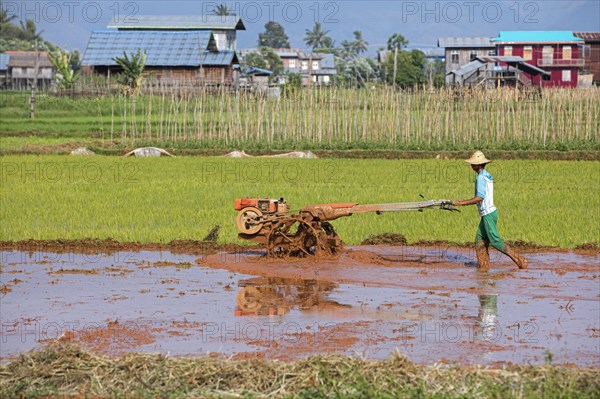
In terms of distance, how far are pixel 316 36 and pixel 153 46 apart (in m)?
105

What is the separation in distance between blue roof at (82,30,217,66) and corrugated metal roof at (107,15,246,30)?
983 centimetres

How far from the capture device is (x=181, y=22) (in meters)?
A: 74.8

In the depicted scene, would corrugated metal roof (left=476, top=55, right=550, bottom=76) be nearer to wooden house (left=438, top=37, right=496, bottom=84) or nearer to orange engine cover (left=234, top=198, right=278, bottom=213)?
wooden house (left=438, top=37, right=496, bottom=84)

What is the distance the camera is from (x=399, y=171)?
24.5 meters

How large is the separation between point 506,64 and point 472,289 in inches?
2276

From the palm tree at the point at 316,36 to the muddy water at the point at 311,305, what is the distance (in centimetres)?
14986

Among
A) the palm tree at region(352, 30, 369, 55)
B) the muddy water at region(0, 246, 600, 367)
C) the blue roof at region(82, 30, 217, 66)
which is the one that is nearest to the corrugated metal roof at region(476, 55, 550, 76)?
the blue roof at region(82, 30, 217, 66)

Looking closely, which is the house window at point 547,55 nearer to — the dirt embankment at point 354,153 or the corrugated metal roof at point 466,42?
the corrugated metal roof at point 466,42

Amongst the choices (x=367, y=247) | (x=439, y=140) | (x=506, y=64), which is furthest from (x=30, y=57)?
(x=367, y=247)

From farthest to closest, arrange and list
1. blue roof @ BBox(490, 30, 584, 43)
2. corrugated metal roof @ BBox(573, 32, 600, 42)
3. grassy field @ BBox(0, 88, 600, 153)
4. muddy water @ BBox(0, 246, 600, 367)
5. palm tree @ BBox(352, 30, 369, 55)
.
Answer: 1. palm tree @ BBox(352, 30, 369, 55)
2. corrugated metal roof @ BBox(573, 32, 600, 42)
3. blue roof @ BBox(490, 30, 584, 43)
4. grassy field @ BBox(0, 88, 600, 153)
5. muddy water @ BBox(0, 246, 600, 367)

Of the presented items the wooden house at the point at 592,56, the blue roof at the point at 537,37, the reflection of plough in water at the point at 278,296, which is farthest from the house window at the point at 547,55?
the reflection of plough in water at the point at 278,296

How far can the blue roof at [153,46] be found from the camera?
190 ft

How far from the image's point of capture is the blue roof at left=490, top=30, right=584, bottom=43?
78125mm

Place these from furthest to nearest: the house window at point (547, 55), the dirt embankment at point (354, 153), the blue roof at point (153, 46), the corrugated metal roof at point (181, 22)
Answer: the house window at point (547, 55), the corrugated metal roof at point (181, 22), the blue roof at point (153, 46), the dirt embankment at point (354, 153)
